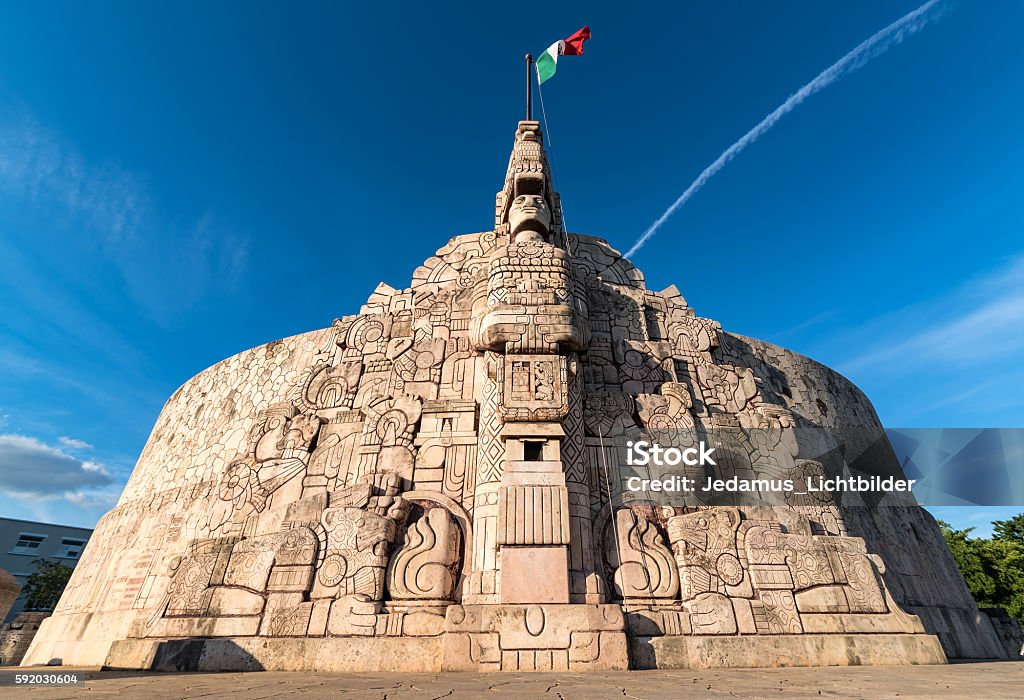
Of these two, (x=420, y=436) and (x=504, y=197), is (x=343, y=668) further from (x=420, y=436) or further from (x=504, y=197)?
(x=504, y=197)

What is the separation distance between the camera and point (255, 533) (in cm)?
680

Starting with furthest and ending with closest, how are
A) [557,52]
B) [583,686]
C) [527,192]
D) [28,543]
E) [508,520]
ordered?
[28,543], [557,52], [527,192], [508,520], [583,686]

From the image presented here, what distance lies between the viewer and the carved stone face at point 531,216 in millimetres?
8836

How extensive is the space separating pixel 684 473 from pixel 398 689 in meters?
5.12

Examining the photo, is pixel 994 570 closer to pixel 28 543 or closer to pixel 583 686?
pixel 583 686

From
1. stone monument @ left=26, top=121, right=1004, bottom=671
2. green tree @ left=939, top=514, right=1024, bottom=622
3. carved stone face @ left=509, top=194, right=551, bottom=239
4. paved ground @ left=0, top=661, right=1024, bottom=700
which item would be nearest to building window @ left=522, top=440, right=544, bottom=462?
stone monument @ left=26, top=121, right=1004, bottom=671

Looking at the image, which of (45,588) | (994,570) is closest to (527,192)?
(994,570)

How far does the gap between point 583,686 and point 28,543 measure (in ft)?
130

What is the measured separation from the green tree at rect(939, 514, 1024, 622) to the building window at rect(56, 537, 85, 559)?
42.8 meters

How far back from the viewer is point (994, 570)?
15695mm

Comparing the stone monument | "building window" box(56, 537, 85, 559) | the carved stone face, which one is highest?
the carved stone face

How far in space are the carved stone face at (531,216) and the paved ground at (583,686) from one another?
6776 millimetres

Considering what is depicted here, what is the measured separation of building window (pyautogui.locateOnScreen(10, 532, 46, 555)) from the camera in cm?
2874

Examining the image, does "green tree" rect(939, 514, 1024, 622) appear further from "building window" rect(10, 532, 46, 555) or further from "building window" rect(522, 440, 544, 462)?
"building window" rect(10, 532, 46, 555)
